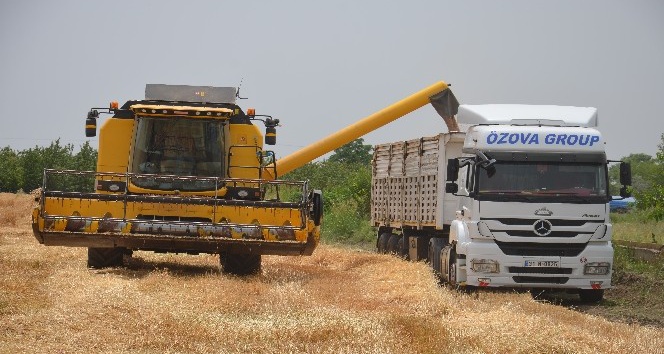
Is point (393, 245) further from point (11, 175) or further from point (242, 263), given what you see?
point (11, 175)

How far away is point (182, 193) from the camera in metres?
18.9

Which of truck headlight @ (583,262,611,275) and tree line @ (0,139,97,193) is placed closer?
truck headlight @ (583,262,611,275)

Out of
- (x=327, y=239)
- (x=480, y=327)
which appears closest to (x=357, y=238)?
(x=327, y=239)

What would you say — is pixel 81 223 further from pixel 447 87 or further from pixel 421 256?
pixel 447 87

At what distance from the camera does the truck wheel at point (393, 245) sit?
27.5 m

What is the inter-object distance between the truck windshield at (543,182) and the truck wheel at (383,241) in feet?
35.8

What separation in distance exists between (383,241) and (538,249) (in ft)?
37.8

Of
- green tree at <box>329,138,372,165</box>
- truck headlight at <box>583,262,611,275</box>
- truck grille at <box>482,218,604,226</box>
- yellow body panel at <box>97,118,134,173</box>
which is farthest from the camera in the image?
green tree at <box>329,138,372,165</box>

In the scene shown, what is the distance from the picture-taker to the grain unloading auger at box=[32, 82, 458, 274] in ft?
57.2

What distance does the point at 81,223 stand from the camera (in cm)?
1733

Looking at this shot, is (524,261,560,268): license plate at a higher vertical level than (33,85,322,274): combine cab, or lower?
lower

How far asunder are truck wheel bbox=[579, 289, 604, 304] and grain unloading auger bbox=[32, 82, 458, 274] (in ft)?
16.1

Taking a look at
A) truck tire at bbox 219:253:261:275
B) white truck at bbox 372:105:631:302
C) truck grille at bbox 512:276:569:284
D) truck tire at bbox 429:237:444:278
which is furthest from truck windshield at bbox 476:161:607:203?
truck tire at bbox 219:253:261:275

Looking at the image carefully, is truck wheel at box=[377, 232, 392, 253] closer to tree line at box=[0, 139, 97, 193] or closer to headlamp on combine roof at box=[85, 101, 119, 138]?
headlamp on combine roof at box=[85, 101, 119, 138]
